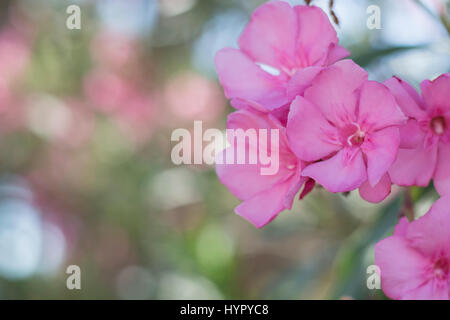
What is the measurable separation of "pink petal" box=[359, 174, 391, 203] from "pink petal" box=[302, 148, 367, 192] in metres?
0.03

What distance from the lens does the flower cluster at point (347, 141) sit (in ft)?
2.27

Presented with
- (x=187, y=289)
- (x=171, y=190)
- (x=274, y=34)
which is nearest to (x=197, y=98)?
(x=171, y=190)

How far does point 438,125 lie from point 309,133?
0.18 meters

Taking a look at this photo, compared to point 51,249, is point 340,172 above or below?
below

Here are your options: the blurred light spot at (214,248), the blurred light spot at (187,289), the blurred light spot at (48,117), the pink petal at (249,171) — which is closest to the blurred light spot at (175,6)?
the blurred light spot at (48,117)

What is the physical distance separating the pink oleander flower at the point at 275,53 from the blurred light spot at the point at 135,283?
160cm

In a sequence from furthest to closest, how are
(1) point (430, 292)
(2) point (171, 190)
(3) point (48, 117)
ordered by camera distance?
(3) point (48, 117) < (2) point (171, 190) < (1) point (430, 292)

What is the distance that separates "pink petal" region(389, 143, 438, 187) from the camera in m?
0.73

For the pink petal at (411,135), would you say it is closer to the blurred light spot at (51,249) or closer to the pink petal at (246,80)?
the pink petal at (246,80)

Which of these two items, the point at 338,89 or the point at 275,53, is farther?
the point at 275,53

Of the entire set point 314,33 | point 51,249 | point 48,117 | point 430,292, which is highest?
point 48,117

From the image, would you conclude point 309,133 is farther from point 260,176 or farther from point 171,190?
point 171,190

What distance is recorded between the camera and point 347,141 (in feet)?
2.43
